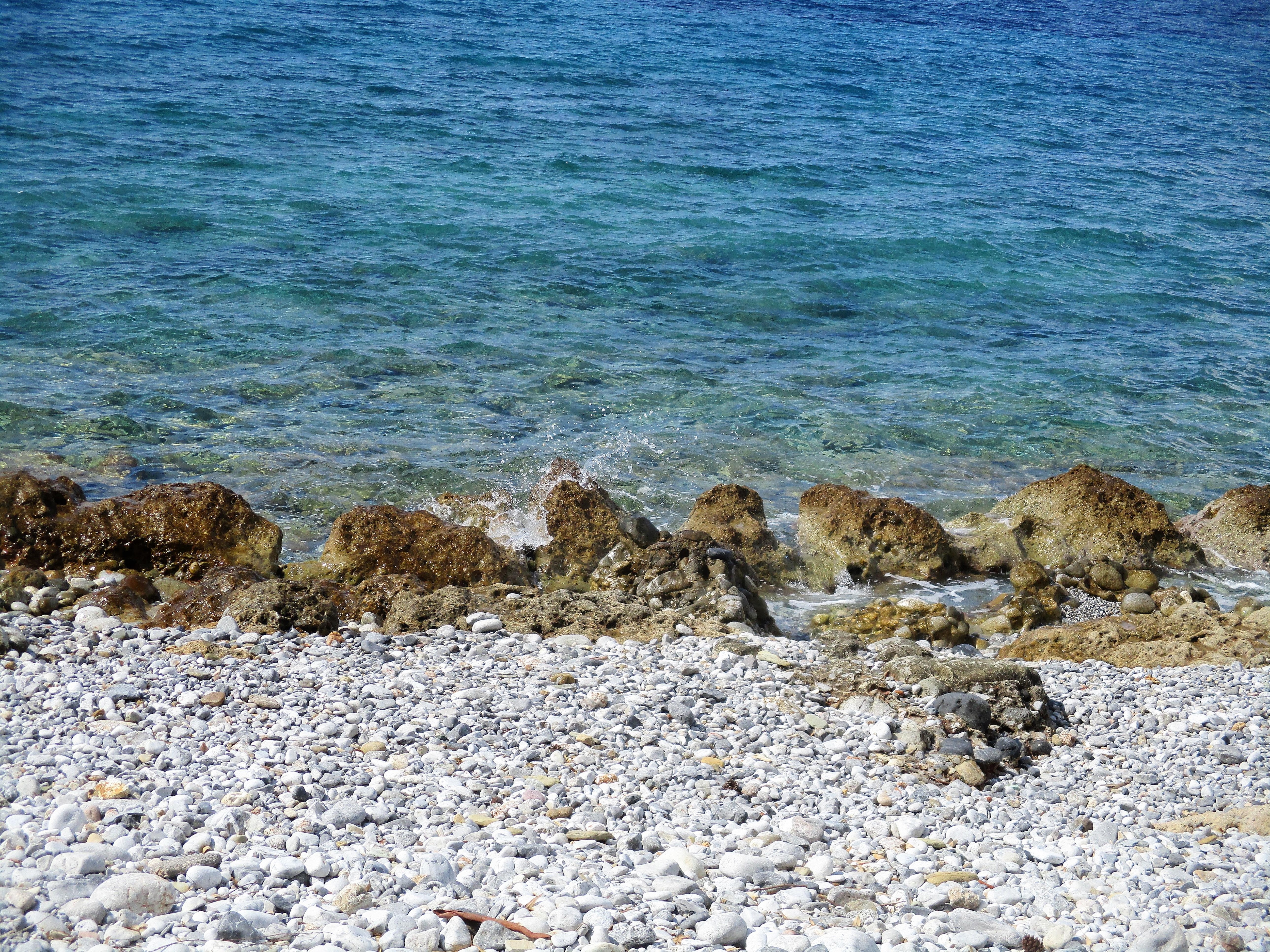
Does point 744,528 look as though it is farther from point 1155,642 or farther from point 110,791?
point 110,791

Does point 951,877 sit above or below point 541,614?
above

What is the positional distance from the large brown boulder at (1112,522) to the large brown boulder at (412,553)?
15.5 ft

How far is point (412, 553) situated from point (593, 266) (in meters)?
9.02

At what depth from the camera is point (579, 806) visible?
4.89 metres

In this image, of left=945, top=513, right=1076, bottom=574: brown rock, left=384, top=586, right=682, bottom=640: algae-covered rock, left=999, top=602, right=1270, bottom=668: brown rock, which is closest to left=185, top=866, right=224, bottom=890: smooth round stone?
left=384, top=586, right=682, bottom=640: algae-covered rock

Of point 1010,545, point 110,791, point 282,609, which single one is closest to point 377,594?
point 282,609

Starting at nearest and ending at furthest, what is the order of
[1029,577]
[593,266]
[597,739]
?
[597,739] → [1029,577] → [593,266]

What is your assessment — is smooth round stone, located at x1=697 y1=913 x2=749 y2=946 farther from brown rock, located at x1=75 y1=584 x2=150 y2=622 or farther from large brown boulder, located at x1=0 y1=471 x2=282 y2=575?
large brown boulder, located at x1=0 y1=471 x2=282 y2=575

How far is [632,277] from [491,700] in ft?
36.0

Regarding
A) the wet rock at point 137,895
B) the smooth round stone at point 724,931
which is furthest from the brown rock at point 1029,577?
the wet rock at point 137,895

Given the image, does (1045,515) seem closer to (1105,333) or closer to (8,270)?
(1105,333)

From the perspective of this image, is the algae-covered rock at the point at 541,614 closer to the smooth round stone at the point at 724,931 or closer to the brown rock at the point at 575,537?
the brown rock at the point at 575,537

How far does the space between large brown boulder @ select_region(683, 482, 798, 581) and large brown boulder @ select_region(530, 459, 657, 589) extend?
49 cm

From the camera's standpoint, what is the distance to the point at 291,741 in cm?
521
